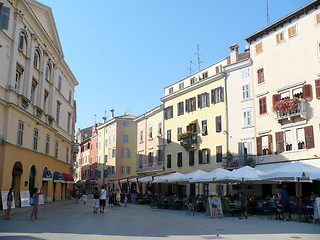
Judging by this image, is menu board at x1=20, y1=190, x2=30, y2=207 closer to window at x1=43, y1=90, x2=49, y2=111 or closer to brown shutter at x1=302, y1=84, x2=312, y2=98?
window at x1=43, y1=90, x2=49, y2=111

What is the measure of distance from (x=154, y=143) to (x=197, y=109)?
11.0 m

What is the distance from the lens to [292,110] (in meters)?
27.1

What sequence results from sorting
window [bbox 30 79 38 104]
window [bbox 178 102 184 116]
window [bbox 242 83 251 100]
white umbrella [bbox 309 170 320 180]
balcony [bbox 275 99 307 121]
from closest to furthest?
white umbrella [bbox 309 170 320 180], balcony [bbox 275 99 307 121], window [bbox 30 79 38 104], window [bbox 242 83 251 100], window [bbox 178 102 184 116]

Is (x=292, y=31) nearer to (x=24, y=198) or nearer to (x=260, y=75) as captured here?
(x=260, y=75)

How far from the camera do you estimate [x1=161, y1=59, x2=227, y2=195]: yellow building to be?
35000 mm

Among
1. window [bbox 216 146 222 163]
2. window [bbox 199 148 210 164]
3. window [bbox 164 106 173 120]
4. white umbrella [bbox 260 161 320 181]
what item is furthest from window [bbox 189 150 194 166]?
white umbrella [bbox 260 161 320 181]

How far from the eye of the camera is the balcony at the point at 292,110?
2641 cm

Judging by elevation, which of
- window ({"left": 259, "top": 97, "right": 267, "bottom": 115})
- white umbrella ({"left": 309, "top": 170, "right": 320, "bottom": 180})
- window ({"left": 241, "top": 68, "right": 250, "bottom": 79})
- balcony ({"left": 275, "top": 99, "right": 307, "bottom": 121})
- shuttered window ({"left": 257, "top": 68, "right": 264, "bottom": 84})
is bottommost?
white umbrella ({"left": 309, "top": 170, "right": 320, "bottom": 180})

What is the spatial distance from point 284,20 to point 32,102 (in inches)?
846

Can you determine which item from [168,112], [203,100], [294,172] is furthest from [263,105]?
[168,112]

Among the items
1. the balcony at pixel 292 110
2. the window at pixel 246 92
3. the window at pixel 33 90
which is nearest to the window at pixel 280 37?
the window at pixel 246 92

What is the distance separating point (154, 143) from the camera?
1857 inches

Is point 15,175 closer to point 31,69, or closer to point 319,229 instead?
point 31,69

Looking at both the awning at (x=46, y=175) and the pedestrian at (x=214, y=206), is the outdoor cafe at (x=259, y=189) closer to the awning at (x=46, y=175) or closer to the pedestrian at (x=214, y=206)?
the pedestrian at (x=214, y=206)
